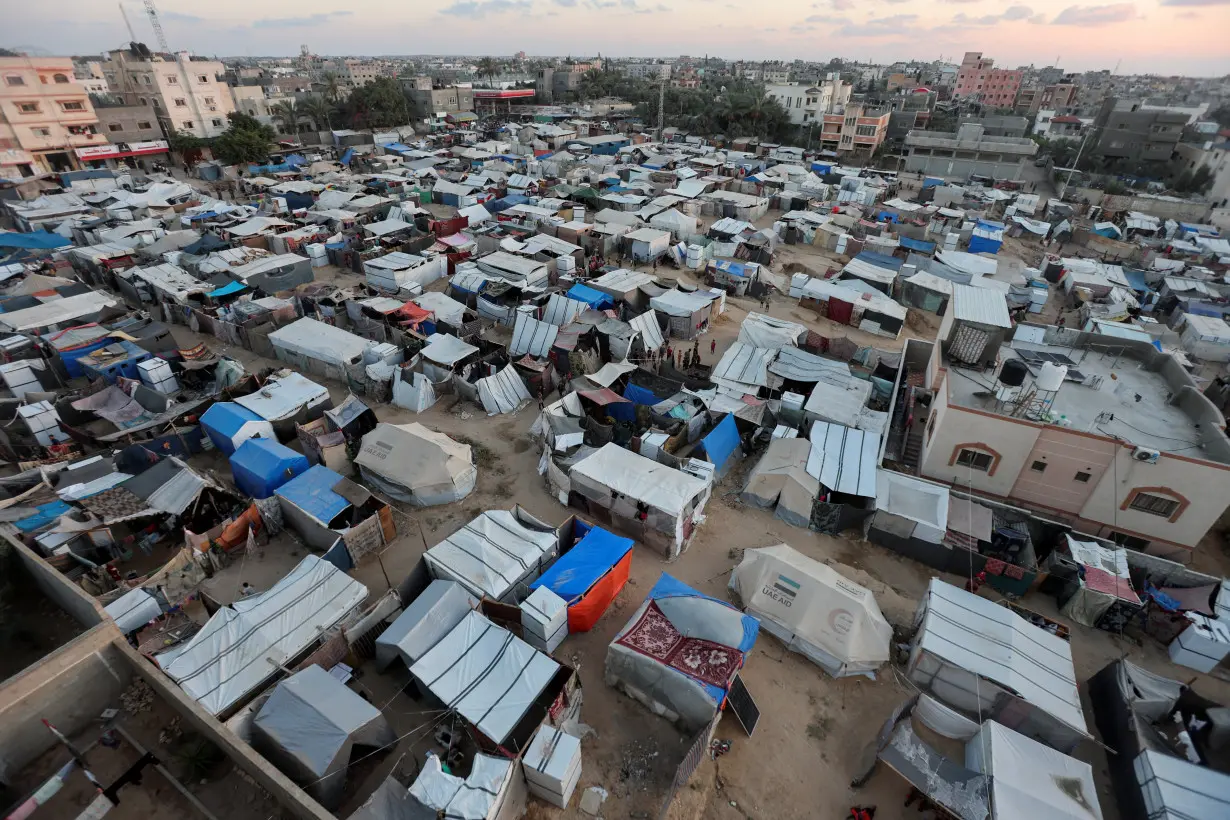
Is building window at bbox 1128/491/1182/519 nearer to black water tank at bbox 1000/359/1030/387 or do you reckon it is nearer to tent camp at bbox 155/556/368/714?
black water tank at bbox 1000/359/1030/387

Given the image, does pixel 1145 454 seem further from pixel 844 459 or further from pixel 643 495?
pixel 643 495

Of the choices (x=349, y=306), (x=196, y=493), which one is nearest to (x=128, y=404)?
(x=196, y=493)

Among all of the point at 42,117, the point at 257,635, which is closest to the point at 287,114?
the point at 42,117

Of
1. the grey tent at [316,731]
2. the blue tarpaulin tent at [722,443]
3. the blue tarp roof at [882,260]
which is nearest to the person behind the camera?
the grey tent at [316,731]

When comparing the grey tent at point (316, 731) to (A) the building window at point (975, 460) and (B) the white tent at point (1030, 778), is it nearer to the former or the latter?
(B) the white tent at point (1030, 778)

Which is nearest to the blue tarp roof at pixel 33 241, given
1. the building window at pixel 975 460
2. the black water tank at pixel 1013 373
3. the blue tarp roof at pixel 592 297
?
the blue tarp roof at pixel 592 297

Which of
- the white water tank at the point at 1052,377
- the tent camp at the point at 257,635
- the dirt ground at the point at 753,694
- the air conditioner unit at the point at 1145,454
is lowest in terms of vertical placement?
the dirt ground at the point at 753,694

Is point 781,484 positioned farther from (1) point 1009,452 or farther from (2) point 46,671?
(2) point 46,671
